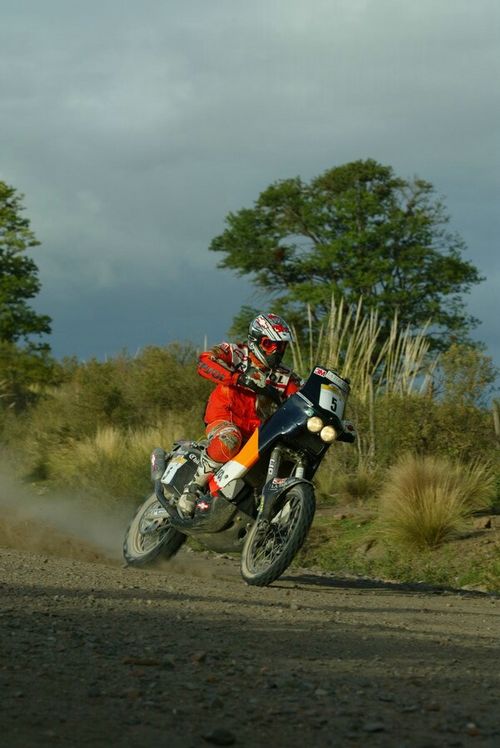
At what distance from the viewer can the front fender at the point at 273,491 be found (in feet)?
31.9

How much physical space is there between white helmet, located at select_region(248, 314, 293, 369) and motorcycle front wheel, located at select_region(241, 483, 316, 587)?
131cm

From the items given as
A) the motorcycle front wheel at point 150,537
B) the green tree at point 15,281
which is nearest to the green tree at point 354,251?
the green tree at point 15,281

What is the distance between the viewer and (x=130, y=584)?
9.27 metres

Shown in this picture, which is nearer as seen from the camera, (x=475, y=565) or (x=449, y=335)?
(x=475, y=565)

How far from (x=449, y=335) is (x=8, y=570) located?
40723 mm

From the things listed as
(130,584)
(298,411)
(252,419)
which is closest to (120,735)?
(130,584)

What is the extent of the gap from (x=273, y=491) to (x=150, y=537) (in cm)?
209

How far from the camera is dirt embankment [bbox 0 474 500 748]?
4.97 metres

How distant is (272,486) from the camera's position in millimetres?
9820

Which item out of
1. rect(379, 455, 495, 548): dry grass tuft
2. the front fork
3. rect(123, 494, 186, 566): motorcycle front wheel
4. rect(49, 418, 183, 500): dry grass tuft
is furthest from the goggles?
rect(49, 418, 183, 500): dry grass tuft

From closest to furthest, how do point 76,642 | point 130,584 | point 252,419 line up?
1. point 76,642
2. point 130,584
3. point 252,419

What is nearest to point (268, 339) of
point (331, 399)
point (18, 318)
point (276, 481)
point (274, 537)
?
point (331, 399)

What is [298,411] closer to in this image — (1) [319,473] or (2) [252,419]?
(2) [252,419]

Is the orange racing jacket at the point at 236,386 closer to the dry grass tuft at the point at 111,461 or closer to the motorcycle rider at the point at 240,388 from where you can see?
the motorcycle rider at the point at 240,388
